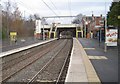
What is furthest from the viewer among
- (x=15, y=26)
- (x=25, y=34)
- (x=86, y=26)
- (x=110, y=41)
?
(x=86, y=26)

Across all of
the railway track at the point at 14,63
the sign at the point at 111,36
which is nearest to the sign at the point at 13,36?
the railway track at the point at 14,63

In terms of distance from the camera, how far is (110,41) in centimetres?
3359

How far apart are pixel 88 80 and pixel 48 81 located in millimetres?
2270

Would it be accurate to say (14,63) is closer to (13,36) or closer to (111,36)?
(111,36)

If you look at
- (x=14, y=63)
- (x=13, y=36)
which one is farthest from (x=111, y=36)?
(x=13, y=36)

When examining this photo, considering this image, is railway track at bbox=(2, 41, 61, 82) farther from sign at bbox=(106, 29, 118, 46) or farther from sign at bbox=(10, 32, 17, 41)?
sign at bbox=(10, 32, 17, 41)

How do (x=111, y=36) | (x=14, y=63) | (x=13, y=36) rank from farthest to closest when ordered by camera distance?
(x=13, y=36) → (x=111, y=36) → (x=14, y=63)

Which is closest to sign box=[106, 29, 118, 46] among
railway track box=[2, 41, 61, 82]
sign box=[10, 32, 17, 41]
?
railway track box=[2, 41, 61, 82]

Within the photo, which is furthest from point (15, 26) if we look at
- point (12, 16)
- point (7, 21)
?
point (7, 21)

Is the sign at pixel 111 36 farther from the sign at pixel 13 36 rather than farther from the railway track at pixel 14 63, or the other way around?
the sign at pixel 13 36

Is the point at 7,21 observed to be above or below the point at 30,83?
above

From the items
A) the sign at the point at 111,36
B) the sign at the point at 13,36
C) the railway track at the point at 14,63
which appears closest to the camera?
the railway track at the point at 14,63

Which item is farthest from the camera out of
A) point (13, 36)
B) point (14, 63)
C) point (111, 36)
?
point (13, 36)

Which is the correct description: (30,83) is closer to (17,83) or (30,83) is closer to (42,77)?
(17,83)
